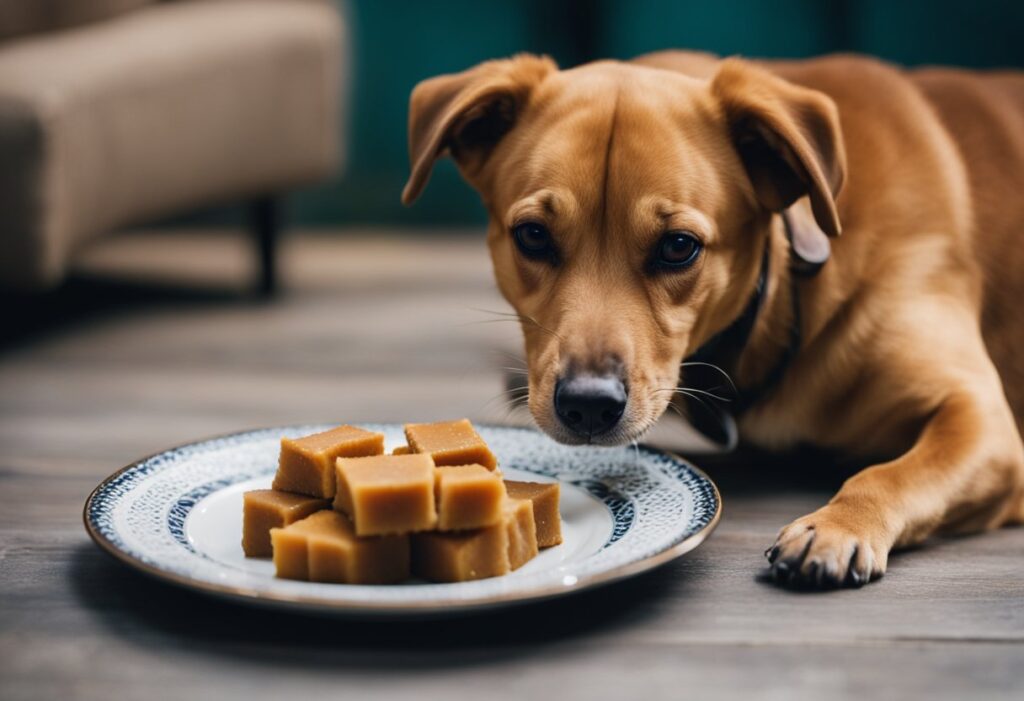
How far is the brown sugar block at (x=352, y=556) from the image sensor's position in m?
1.43

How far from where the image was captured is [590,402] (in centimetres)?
168

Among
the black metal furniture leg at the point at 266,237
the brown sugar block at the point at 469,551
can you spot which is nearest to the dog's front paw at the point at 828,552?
the brown sugar block at the point at 469,551

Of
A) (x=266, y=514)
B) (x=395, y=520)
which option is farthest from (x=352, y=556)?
(x=266, y=514)

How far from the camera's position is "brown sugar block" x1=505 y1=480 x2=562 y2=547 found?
1579mm

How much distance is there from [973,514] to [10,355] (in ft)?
7.43

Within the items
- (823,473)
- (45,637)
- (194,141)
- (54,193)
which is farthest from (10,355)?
(823,473)

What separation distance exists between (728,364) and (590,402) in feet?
1.51

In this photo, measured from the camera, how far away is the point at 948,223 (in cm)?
213

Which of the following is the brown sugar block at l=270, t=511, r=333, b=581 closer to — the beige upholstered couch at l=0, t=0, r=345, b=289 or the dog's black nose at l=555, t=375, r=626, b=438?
the dog's black nose at l=555, t=375, r=626, b=438

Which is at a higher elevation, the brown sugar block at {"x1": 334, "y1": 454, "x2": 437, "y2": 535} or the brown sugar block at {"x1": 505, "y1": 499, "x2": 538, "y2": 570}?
the brown sugar block at {"x1": 334, "y1": 454, "x2": 437, "y2": 535}

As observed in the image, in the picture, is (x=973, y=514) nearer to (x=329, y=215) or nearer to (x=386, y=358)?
(x=386, y=358)

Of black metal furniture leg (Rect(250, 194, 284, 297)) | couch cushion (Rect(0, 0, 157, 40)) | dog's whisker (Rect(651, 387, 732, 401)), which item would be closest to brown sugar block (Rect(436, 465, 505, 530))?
dog's whisker (Rect(651, 387, 732, 401))

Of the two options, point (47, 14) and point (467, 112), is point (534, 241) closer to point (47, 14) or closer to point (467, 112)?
point (467, 112)

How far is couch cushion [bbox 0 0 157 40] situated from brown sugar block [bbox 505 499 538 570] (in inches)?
91.1
